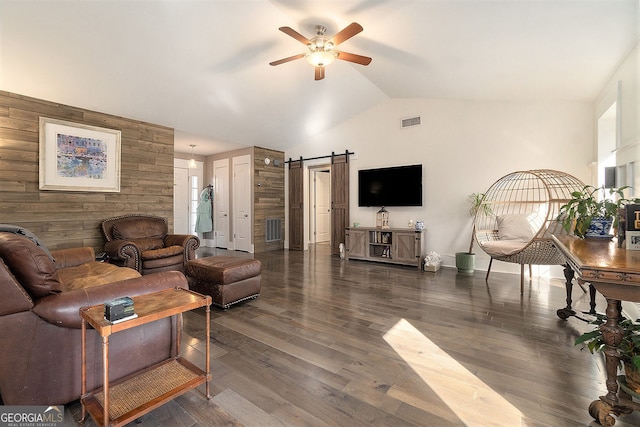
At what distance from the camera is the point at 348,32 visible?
263 cm

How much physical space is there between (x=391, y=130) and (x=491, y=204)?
2.26m

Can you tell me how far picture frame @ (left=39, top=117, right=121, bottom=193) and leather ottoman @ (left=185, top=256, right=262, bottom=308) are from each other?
7.54 feet

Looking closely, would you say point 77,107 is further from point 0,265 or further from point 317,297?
point 317,297

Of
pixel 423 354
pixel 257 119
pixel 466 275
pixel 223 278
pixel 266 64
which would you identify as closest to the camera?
pixel 423 354

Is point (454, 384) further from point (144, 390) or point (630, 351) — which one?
point (144, 390)

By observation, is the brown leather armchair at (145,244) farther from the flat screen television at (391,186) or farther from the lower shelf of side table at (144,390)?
the flat screen television at (391,186)

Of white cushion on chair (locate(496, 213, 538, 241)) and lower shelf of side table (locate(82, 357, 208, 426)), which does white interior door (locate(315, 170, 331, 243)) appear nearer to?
white cushion on chair (locate(496, 213, 538, 241))

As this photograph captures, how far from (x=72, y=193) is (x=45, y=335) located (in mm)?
3497

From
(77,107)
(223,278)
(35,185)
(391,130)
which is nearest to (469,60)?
(391,130)

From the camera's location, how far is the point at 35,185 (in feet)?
12.0

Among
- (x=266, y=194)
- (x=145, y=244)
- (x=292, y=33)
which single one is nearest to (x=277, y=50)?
(x=292, y=33)

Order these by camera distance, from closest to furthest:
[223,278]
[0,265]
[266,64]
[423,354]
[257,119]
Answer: [0,265], [423,354], [223,278], [266,64], [257,119]

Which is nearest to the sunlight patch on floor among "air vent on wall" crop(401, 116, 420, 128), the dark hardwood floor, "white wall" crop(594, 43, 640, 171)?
the dark hardwood floor

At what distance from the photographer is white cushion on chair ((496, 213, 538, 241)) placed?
3.94m
